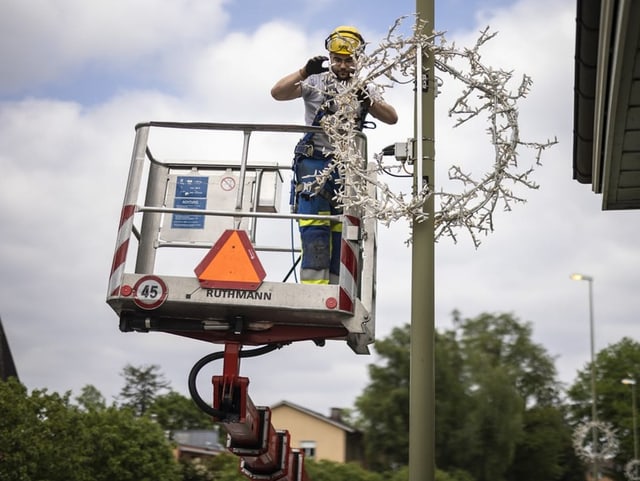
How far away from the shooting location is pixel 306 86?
295 inches

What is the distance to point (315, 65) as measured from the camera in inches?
306

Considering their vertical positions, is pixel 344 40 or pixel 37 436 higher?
pixel 344 40

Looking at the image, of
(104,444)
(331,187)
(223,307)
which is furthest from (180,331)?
(104,444)

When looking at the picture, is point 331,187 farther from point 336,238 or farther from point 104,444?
point 104,444

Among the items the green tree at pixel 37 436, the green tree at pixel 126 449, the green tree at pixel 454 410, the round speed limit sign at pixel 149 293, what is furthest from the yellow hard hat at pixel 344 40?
the green tree at pixel 454 410

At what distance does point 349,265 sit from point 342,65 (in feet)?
5.65

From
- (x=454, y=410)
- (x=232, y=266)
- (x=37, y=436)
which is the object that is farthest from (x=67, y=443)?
(x=454, y=410)

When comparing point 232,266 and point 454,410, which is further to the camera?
point 454,410

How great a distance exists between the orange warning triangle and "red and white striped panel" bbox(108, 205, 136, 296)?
659 mm

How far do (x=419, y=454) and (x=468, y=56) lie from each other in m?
2.96

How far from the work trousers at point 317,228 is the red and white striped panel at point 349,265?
0.25 metres

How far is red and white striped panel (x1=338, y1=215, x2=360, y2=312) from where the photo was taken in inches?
282

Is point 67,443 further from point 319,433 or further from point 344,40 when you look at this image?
point 319,433

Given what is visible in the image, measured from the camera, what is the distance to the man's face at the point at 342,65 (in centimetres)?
776
